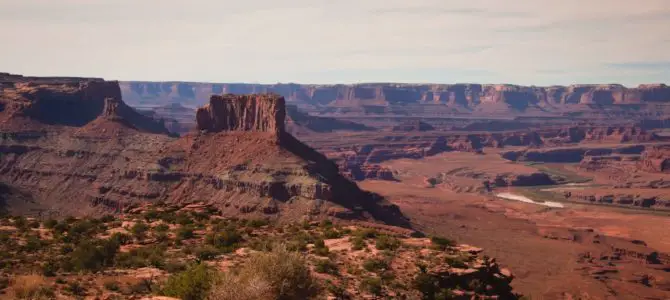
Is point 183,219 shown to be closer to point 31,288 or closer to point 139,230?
point 139,230

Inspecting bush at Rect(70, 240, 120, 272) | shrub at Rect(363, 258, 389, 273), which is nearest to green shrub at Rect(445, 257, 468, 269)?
shrub at Rect(363, 258, 389, 273)

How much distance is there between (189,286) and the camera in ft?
73.4

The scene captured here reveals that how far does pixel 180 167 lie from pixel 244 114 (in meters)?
11.1

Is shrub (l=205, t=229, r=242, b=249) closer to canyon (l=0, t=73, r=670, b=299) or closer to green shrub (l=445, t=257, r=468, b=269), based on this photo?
green shrub (l=445, t=257, r=468, b=269)

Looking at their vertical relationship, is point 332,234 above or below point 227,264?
below

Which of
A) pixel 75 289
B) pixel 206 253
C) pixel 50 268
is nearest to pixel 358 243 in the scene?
pixel 206 253

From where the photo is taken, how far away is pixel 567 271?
70.1 metres

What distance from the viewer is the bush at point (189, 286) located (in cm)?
2219

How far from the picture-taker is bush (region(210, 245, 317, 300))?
20.0 meters

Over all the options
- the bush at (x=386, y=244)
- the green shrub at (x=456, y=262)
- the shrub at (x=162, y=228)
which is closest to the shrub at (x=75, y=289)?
the shrub at (x=162, y=228)

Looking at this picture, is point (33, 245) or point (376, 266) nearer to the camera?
point (376, 266)

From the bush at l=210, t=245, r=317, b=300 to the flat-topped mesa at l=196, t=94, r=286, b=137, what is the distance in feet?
202

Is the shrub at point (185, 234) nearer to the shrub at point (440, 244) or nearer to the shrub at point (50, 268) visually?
the shrub at point (50, 268)

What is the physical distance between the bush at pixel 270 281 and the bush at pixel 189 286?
2.36ft
